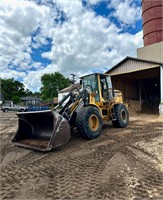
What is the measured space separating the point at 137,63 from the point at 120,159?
10243 mm

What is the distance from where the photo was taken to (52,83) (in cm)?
5197

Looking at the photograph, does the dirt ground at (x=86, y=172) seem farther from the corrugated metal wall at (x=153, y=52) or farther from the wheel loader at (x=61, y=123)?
the corrugated metal wall at (x=153, y=52)

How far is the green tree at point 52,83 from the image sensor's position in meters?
50.7

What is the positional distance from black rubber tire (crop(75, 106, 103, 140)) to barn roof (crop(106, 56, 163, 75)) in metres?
7.79

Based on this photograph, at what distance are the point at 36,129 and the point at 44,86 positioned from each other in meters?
47.7

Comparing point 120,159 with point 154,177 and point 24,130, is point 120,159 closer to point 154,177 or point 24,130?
point 154,177

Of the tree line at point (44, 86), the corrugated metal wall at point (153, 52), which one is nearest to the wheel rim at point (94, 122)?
the corrugated metal wall at point (153, 52)

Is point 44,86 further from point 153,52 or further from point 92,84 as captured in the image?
point 92,84

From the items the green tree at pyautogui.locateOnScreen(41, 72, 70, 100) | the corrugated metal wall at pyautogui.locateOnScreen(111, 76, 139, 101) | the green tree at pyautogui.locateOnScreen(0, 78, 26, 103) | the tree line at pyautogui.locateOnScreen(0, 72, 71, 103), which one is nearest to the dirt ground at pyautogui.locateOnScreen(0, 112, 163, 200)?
the corrugated metal wall at pyautogui.locateOnScreen(111, 76, 139, 101)

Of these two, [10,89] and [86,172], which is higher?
[10,89]

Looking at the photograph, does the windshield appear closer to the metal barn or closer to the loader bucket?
the loader bucket

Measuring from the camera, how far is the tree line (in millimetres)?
46875

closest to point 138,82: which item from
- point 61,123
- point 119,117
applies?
point 119,117

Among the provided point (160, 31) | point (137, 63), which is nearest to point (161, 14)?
point (160, 31)
